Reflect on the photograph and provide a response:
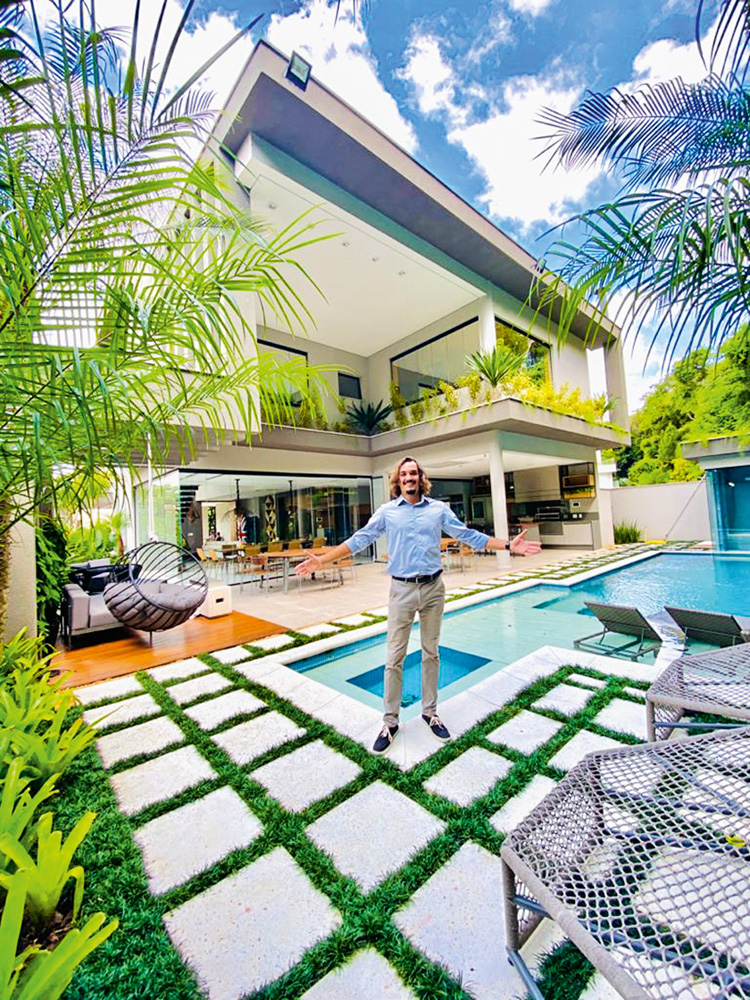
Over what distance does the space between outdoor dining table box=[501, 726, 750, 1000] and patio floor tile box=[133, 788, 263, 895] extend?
46.6 inches

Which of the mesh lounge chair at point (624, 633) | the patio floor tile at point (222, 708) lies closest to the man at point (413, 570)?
the patio floor tile at point (222, 708)

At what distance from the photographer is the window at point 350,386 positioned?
43.2 ft

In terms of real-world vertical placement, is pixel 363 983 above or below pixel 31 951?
below

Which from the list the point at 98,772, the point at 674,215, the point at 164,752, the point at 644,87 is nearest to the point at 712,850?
the point at 674,215

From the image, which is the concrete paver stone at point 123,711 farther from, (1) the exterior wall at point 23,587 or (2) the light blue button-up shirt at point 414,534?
(2) the light blue button-up shirt at point 414,534

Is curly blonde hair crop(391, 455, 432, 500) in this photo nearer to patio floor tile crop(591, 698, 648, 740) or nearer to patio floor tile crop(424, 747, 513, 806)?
patio floor tile crop(424, 747, 513, 806)

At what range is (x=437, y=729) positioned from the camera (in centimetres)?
246

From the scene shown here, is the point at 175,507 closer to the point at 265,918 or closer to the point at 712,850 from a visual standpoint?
the point at 265,918

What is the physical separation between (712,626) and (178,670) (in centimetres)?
491

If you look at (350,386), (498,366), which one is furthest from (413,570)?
(350,386)

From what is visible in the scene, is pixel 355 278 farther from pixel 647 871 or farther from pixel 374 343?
pixel 647 871

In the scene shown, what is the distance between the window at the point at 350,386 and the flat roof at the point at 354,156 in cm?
485

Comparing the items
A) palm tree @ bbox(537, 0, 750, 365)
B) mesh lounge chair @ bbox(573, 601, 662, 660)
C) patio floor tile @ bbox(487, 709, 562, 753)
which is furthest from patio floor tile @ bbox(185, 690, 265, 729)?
mesh lounge chair @ bbox(573, 601, 662, 660)

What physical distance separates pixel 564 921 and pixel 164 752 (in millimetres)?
2356
